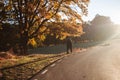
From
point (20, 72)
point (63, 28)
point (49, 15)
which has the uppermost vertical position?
point (49, 15)

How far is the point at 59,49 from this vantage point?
169ft

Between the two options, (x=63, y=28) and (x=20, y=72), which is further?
(x=63, y=28)

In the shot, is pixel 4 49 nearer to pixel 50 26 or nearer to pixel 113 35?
pixel 50 26

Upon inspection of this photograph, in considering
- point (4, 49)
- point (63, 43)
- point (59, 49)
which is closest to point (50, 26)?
point (4, 49)

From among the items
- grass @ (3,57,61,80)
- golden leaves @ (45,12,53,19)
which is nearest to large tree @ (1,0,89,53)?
golden leaves @ (45,12,53,19)

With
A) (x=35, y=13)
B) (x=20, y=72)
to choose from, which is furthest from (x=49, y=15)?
(x=20, y=72)

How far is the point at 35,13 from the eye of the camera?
2844 cm

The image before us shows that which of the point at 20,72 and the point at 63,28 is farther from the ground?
the point at 63,28

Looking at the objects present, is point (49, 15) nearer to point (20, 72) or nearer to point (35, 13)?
point (35, 13)

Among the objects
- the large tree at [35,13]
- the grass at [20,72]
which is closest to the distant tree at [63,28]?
the large tree at [35,13]

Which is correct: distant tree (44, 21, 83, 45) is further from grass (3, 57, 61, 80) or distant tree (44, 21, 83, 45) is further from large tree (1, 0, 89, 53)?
grass (3, 57, 61, 80)

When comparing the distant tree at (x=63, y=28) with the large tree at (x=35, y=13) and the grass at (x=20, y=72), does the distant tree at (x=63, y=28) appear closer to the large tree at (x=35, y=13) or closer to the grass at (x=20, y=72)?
the large tree at (x=35, y=13)

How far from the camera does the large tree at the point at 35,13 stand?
28.0m

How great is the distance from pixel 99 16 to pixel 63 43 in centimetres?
7222
